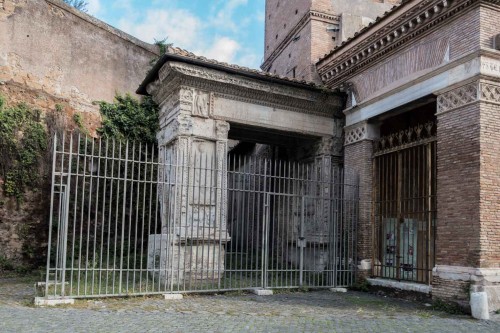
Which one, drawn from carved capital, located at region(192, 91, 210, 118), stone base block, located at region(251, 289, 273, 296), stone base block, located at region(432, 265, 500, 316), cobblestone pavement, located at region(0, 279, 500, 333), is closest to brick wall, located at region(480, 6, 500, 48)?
stone base block, located at region(432, 265, 500, 316)

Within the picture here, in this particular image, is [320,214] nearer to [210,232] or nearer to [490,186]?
[210,232]

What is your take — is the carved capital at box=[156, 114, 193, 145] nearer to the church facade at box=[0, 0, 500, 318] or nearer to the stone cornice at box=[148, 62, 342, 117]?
the church facade at box=[0, 0, 500, 318]

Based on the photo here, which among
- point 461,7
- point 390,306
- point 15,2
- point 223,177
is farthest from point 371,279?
point 15,2

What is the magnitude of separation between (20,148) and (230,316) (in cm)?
740

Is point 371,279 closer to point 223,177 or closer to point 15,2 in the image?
point 223,177

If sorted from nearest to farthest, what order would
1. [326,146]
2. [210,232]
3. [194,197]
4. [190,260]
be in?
[190,260] < [194,197] < [210,232] < [326,146]

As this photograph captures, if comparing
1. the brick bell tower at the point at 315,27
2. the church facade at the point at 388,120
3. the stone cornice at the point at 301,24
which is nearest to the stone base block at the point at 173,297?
the church facade at the point at 388,120

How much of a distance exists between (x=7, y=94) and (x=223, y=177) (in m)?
5.85

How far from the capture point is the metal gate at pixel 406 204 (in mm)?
8977

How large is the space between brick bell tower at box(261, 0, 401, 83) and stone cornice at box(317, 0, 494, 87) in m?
0.84

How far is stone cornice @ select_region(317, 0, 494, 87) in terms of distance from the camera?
27.5 ft

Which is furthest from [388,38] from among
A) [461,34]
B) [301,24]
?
[301,24]

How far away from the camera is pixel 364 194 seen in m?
10.4

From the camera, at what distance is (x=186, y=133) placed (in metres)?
9.70
